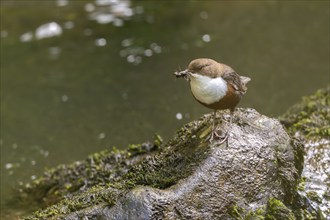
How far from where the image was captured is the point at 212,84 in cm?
374

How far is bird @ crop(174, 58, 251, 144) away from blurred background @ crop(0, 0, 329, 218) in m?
2.44

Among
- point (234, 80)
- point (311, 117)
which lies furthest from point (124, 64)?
point (234, 80)

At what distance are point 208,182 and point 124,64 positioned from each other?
5630 mm

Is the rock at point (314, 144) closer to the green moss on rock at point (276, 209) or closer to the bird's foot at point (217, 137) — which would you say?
the green moss on rock at point (276, 209)

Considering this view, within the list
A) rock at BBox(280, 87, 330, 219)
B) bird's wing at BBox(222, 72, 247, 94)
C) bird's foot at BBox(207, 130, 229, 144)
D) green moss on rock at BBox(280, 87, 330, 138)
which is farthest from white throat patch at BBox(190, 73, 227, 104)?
green moss on rock at BBox(280, 87, 330, 138)

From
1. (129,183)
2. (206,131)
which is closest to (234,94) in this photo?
(206,131)

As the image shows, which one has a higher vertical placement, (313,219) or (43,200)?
(313,219)

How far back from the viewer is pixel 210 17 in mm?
10781

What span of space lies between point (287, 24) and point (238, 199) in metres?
7.05

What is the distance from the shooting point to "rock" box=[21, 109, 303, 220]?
3471mm

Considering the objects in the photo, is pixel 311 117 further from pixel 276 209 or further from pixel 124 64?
pixel 124 64

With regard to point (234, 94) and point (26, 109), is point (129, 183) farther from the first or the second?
point (26, 109)

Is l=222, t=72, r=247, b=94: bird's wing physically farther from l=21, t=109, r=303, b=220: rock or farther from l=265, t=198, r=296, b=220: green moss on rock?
l=265, t=198, r=296, b=220: green moss on rock

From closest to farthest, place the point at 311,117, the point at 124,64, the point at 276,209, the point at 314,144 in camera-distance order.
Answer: the point at 276,209 < the point at 314,144 < the point at 311,117 < the point at 124,64
